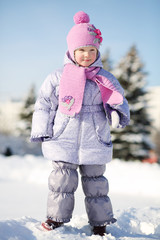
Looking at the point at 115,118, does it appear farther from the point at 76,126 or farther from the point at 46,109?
the point at 46,109

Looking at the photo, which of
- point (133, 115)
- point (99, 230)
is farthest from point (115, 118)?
point (133, 115)

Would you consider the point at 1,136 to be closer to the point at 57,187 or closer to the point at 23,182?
the point at 23,182

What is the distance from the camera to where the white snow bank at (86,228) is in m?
1.82

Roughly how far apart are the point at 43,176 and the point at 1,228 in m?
2.81

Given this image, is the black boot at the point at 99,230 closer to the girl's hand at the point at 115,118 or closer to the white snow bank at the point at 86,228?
the white snow bank at the point at 86,228

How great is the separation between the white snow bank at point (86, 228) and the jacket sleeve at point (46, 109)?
25.5 inches

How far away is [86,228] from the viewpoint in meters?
2.20

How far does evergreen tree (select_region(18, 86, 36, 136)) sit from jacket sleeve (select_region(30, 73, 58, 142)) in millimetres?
14865

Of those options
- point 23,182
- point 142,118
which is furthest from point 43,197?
point 142,118

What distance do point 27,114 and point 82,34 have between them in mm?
15629

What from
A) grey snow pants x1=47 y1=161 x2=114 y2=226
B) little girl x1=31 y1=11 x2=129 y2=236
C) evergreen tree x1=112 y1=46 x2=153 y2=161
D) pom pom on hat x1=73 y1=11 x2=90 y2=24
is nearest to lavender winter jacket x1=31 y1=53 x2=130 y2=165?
little girl x1=31 y1=11 x2=129 y2=236

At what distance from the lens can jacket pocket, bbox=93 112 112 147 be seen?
6.90 ft

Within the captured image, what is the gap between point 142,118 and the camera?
41.1 ft

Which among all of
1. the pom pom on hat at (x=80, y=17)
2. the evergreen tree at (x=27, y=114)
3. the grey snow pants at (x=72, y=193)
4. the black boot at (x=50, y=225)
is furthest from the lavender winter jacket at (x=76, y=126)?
the evergreen tree at (x=27, y=114)
